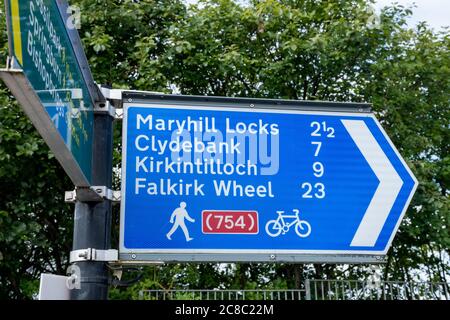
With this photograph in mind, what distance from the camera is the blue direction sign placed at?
2281 mm

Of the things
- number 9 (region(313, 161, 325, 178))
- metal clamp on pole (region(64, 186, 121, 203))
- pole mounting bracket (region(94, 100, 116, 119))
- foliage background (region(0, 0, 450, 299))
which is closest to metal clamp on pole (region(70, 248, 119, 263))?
metal clamp on pole (region(64, 186, 121, 203))

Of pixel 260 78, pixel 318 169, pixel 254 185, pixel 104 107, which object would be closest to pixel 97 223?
pixel 104 107

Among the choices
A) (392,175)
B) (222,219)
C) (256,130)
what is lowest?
(222,219)

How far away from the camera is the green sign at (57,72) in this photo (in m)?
1.49

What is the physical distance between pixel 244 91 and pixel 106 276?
5.51 metres

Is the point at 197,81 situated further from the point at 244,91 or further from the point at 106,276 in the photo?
the point at 106,276

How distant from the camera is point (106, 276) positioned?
7.43ft

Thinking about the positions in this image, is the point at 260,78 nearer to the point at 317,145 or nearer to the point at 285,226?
the point at 317,145

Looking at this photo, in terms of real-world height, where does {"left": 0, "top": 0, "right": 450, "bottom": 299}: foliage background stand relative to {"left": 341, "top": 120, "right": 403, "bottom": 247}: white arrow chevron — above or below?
above

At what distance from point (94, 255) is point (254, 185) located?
2.24 ft

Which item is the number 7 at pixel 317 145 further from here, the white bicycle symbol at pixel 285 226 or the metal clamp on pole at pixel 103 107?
the metal clamp on pole at pixel 103 107

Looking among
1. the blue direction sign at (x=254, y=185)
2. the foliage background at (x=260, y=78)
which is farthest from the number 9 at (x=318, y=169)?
the foliage background at (x=260, y=78)

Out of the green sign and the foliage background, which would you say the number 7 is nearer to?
the green sign
